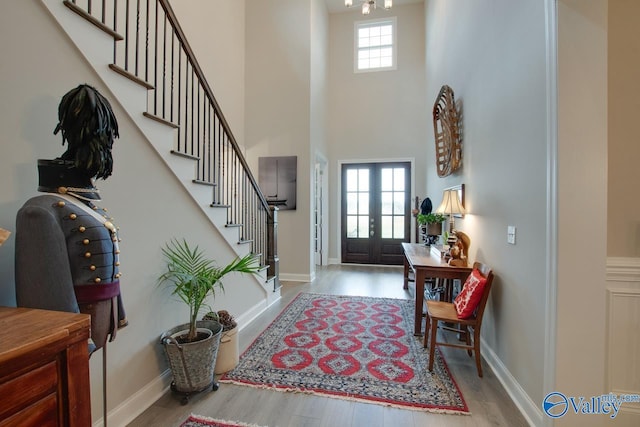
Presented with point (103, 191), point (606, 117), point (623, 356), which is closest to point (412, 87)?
point (606, 117)

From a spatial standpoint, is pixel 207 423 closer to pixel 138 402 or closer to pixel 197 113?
pixel 138 402

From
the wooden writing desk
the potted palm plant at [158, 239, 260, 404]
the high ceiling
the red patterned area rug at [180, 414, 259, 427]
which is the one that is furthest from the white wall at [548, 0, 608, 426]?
the high ceiling

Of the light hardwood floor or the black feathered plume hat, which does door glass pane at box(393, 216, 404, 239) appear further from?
the black feathered plume hat

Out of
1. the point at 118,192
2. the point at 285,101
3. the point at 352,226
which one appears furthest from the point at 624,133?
the point at 352,226

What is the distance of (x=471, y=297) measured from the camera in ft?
7.45

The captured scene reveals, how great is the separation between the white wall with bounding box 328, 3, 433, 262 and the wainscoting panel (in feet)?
15.6

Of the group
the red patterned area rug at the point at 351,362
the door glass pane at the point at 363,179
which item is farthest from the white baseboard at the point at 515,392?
the door glass pane at the point at 363,179

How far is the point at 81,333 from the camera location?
2.61 feet

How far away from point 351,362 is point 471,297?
1.14 meters

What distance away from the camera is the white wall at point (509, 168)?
174 centimetres

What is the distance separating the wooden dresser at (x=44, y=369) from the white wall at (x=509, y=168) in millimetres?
2200

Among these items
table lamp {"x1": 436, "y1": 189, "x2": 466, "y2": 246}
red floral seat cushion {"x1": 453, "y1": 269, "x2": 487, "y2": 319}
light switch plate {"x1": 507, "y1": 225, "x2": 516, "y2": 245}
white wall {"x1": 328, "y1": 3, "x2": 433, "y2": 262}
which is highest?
white wall {"x1": 328, "y1": 3, "x2": 433, "y2": 262}

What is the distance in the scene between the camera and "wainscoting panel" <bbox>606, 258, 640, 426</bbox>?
158 cm

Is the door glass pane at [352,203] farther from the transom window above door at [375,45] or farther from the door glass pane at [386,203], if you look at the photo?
the transom window above door at [375,45]
